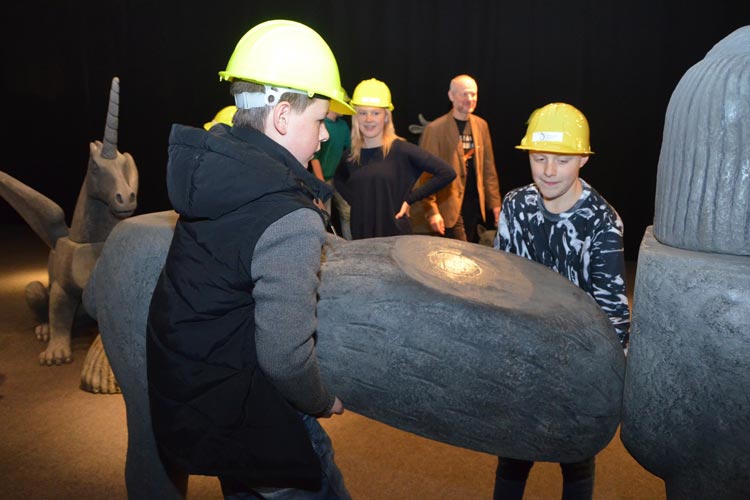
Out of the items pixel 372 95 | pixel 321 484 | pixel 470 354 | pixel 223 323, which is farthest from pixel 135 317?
pixel 372 95

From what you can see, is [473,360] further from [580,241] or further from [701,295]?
[580,241]

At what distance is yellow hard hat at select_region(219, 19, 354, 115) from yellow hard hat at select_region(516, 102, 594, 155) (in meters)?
0.79

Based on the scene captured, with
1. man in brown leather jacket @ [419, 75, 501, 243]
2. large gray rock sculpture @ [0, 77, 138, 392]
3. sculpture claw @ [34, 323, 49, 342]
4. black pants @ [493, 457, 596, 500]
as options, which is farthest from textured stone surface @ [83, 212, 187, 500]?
man in brown leather jacket @ [419, 75, 501, 243]

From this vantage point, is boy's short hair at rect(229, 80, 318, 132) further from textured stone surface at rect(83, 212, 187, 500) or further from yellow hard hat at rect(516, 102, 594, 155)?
yellow hard hat at rect(516, 102, 594, 155)

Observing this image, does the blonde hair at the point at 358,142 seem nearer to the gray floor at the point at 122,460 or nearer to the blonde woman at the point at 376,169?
the blonde woman at the point at 376,169

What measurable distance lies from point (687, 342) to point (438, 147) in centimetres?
370

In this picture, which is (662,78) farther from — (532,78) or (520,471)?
(520,471)

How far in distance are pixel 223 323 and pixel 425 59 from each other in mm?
5528

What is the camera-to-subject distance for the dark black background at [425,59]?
6.04 metres

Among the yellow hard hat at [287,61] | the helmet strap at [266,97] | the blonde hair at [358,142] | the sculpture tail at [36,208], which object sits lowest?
the sculpture tail at [36,208]

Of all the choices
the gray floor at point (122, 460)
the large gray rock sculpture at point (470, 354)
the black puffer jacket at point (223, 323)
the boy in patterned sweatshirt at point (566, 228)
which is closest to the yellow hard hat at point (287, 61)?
the black puffer jacket at point (223, 323)

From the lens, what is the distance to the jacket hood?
4.16 ft

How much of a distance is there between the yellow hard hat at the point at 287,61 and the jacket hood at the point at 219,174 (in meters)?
0.16

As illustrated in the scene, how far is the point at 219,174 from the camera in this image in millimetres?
1272
